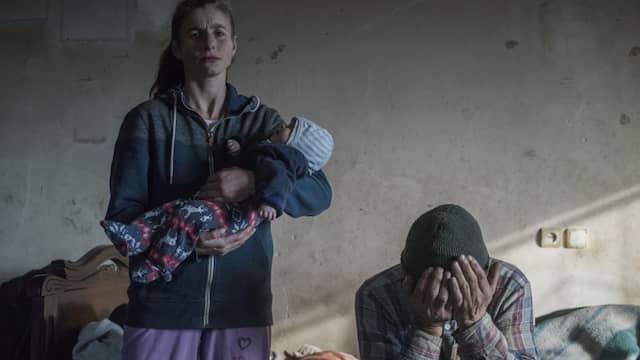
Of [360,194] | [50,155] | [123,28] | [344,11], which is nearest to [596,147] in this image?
[360,194]

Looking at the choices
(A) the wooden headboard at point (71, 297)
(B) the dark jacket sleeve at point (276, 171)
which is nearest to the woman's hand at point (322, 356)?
(A) the wooden headboard at point (71, 297)

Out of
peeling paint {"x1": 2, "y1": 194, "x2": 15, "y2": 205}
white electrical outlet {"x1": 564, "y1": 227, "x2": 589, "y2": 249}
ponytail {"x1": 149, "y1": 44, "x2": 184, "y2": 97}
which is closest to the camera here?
ponytail {"x1": 149, "y1": 44, "x2": 184, "y2": 97}

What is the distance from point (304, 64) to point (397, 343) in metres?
1.31

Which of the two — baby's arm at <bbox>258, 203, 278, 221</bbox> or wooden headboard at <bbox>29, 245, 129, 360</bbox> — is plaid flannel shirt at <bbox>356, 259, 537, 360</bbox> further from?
wooden headboard at <bbox>29, 245, 129, 360</bbox>

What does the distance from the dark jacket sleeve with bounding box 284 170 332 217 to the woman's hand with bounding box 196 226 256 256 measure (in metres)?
0.09

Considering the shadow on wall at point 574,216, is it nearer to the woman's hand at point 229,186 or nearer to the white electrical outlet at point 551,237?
the white electrical outlet at point 551,237

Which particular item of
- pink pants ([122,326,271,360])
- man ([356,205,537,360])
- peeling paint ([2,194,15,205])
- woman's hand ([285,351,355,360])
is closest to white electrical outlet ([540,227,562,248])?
woman's hand ([285,351,355,360])

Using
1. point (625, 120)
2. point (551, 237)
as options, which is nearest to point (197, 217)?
point (551, 237)

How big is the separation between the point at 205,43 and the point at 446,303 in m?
0.62

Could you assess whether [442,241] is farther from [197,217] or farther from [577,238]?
[577,238]

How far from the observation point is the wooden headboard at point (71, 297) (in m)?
1.77

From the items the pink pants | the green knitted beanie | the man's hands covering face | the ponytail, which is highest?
the ponytail

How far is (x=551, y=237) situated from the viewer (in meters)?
2.13

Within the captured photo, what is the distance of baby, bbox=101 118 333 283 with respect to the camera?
0.95 metres
